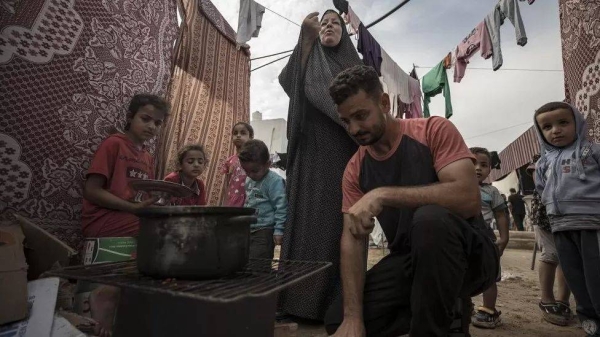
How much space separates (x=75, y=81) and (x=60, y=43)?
244 mm

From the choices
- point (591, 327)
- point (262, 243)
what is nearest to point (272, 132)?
point (262, 243)

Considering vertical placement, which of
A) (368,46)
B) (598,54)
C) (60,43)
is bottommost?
(60,43)

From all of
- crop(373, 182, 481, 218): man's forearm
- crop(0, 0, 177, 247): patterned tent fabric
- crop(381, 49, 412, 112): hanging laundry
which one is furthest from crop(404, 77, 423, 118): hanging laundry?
crop(373, 182, 481, 218): man's forearm

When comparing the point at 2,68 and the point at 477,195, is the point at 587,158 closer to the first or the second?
the point at 477,195

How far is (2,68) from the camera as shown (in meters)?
1.86

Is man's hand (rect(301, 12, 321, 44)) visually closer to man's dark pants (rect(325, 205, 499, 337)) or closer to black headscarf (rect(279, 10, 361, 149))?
black headscarf (rect(279, 10, 361, 149))

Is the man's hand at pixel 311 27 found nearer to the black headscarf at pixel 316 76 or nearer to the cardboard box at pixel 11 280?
the black headscarf at pixel 316 76

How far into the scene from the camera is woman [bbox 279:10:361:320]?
232cm

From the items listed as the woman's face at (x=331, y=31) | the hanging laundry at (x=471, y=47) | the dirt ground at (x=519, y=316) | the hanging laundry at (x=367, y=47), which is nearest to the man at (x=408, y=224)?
the dirt ground at (x=519, y=316)

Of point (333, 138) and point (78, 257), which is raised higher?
point (333, 138)

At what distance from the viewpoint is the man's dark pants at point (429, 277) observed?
1261 mm

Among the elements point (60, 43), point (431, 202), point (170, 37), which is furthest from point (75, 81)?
point (431, 202)

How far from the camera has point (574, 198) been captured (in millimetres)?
2121

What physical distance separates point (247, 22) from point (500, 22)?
4.46 metres
